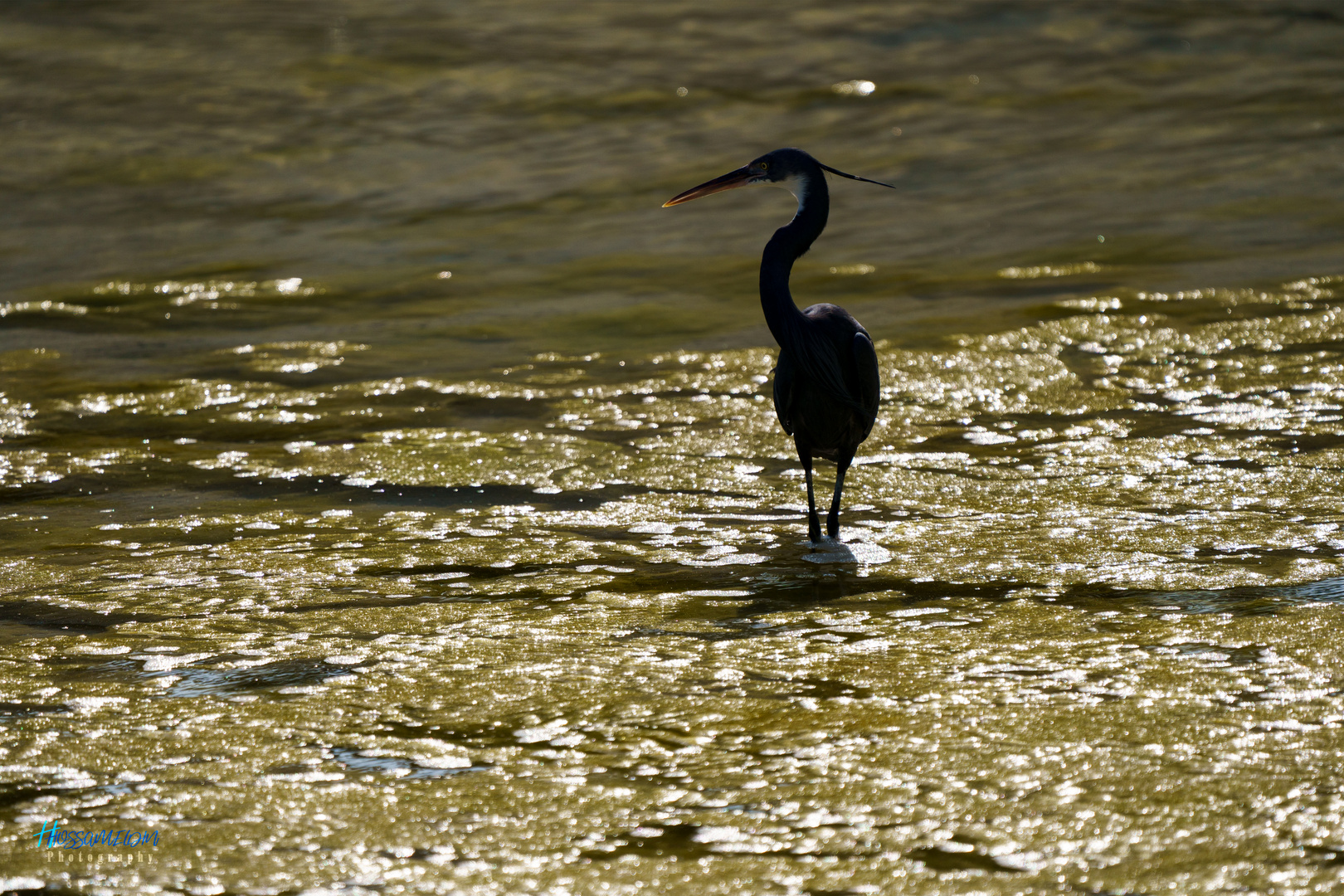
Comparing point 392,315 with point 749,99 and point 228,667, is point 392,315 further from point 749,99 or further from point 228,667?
point 749,99

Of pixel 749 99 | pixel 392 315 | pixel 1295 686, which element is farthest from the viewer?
pixel 749 99

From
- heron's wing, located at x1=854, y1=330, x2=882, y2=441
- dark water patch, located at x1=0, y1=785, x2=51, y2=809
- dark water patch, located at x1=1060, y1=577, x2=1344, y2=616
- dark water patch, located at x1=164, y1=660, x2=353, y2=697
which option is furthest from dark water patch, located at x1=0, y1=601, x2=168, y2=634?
dark water patch, located at x1=1060, y1=577, x2=1344, y2=616

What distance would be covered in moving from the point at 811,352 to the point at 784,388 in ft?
0.59

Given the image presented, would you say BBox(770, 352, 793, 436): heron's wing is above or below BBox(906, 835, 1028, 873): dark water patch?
above

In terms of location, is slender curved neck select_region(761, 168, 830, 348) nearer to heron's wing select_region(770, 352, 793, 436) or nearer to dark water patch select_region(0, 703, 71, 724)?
heron's wing select_region(770, 352, 793, 436)

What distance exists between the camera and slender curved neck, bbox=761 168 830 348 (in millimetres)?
3980

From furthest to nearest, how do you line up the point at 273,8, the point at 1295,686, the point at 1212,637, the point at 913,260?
the point at 273,8 < the point at 913,260 < the point at 1212,637 < the point at 1295,686

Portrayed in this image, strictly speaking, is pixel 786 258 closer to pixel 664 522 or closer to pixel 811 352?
pixel 811 352

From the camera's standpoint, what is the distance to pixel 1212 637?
118 inches

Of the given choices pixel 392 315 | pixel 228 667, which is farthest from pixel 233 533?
pixel 392 315

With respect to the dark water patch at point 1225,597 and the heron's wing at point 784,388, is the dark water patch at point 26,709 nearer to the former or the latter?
the heron's wing at point 784,388

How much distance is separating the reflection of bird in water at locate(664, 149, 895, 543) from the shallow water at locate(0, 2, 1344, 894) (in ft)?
1.20

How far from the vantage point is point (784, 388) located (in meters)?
4.14

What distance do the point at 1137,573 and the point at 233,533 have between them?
9.47 ft
